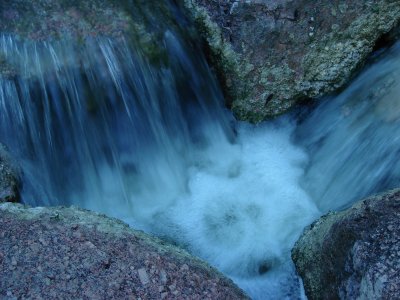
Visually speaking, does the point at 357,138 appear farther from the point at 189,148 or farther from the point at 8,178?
the point at 8,178

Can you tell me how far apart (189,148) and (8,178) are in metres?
1.46

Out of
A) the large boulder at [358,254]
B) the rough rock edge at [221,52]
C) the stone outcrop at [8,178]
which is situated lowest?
the large boulder at [358,254]

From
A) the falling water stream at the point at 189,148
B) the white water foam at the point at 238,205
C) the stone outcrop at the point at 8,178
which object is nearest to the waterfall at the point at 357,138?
the falling water stream at the point at 189,148

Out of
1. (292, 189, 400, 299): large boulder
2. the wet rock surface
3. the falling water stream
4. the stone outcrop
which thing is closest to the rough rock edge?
the falling water stream

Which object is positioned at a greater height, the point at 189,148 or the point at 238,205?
the point at 189,148

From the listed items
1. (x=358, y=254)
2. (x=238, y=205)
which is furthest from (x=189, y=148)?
(x=358, y=254)

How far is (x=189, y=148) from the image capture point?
4.38m

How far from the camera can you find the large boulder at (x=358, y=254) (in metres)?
2.54

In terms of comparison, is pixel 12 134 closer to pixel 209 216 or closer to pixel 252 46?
pixel 209 216

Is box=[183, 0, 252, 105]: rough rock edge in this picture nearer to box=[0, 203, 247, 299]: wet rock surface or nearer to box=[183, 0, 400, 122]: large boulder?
box=[183, 0, 400, 122]: large boulder

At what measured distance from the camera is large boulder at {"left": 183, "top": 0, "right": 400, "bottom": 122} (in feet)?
13.0

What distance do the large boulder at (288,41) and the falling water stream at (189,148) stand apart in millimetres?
198

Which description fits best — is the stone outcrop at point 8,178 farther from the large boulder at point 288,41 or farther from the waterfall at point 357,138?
the waterfall at point 357,138

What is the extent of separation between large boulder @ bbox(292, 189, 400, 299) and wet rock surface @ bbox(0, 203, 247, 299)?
1.56ft
